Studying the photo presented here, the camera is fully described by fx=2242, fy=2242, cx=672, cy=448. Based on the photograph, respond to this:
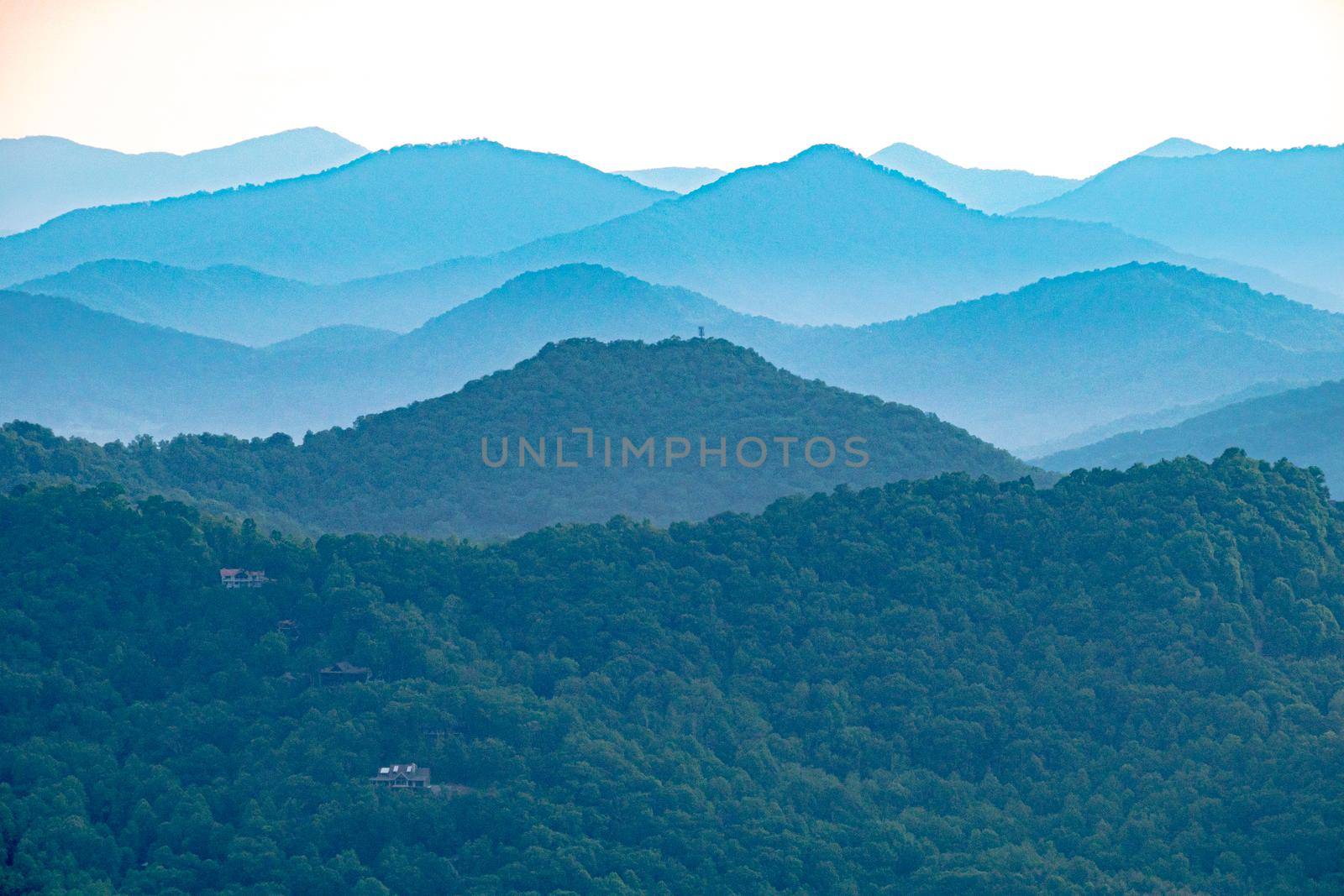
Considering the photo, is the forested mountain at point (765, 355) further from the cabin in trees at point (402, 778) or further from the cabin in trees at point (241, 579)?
the cabin in trees at point (402, 778)

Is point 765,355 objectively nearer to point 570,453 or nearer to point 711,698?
point 570,453

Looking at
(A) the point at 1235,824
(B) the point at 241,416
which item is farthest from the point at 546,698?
(B) the point at 241,416

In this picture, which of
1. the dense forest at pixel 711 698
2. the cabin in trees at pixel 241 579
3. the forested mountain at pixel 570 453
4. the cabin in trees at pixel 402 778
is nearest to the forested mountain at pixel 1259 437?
the forested mountain at pixel 570 453

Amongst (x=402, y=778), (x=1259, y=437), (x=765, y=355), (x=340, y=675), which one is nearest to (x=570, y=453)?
(x=340, y=675)

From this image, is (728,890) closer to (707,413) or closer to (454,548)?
(454,548)

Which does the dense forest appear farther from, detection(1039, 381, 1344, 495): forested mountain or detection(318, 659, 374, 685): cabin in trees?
detection(1039, 381, 1344, 495): forested mountain
